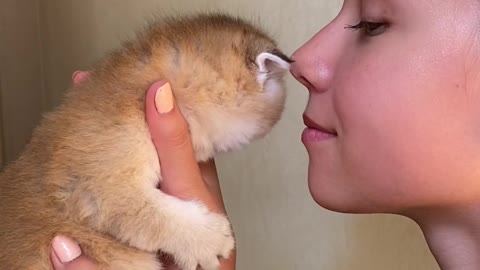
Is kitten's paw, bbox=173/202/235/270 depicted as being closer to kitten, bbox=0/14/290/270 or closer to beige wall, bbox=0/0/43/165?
kitten, bbox=0/14/290/270

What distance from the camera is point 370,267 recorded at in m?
1.29

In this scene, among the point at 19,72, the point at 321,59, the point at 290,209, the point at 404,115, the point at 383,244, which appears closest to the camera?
the point at 404,115

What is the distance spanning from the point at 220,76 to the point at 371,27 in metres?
0.23

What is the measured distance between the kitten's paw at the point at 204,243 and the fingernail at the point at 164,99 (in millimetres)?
157

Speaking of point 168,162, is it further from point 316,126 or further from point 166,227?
point 316,126

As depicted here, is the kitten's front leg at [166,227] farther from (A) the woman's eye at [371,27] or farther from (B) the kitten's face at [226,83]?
(A) the woman's eye at [371,27]

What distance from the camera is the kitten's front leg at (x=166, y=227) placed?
862 mm

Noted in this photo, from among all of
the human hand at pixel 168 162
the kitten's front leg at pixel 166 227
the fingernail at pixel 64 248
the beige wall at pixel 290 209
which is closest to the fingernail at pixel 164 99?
the human hand at pixel 168 162

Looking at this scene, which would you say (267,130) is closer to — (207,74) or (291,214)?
(207,74)

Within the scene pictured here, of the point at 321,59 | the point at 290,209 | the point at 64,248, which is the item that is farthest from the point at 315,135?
the point at 290,209

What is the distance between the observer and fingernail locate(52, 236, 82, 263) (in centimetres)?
86

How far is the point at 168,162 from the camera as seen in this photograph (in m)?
0.92

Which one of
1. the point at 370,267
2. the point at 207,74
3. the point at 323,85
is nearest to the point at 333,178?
A: the point at 323,85

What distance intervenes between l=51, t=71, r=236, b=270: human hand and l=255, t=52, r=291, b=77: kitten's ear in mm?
140
